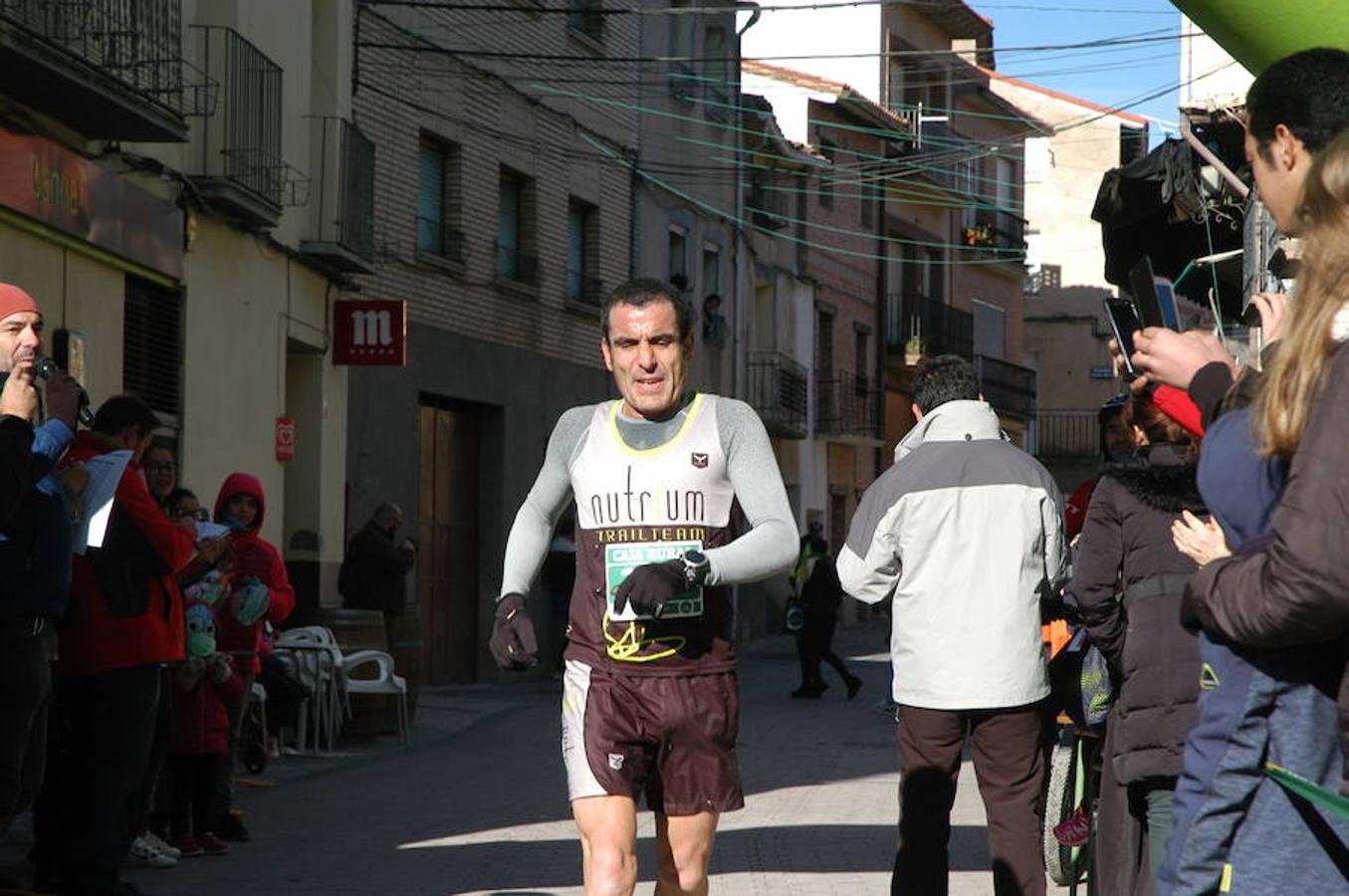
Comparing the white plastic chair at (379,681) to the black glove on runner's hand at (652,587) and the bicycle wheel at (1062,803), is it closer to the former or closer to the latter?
the bicycle wheel at (1062,803)

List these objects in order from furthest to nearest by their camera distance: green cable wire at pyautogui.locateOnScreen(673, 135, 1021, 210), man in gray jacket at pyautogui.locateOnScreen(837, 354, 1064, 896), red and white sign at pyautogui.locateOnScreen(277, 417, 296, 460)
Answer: green cable wire at pyautogui.locateOnScreen(673, 135, 1021, 210), red and white sign at pyautogui.locateOnScreen(277, 417, 296, 460), man in gray jacket at pyautogui.locateOnScreen(837, 354, 1064, 896)

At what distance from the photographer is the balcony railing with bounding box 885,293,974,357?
4856 centimetres

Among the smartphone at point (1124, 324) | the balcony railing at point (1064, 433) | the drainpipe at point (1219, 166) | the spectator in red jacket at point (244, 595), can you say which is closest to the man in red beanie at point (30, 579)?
the spectator in red jacket at point (244, 595)

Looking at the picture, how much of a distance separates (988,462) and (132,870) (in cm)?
428

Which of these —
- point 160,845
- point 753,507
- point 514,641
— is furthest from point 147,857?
point 753,507

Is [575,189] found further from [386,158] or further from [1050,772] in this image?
[1050,772]

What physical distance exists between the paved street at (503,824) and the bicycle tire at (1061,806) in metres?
1.02

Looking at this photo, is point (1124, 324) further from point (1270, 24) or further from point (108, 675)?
point (108, 675)

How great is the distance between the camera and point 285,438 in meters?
19.4

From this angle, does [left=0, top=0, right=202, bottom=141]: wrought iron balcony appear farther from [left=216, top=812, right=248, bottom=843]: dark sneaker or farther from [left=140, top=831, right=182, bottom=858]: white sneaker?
[left=140, top=831, right=182, bottom=858]: white sneaker

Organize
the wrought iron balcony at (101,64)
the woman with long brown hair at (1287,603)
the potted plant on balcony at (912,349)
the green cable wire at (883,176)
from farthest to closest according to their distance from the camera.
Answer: the potted plant on balcony at (912,349), the green cable wire at (883,176), the wrought iron balcony at (101,64), the woman with long brown hair at (1287,603)

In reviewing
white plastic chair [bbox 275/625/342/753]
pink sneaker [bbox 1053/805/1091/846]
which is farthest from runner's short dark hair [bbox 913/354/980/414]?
white plastic chair [bbox 275/625/342/753]

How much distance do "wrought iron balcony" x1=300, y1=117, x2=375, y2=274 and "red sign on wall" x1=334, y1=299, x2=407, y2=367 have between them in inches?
14.7

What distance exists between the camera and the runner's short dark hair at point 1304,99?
3.88 meters
